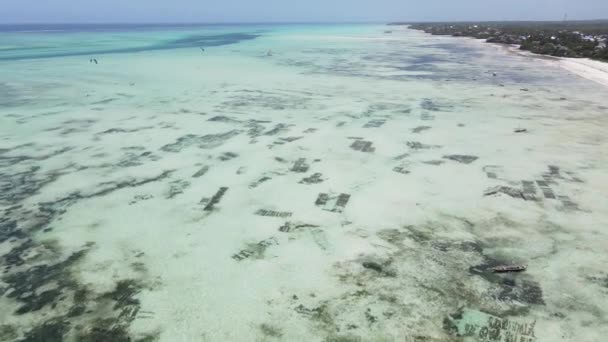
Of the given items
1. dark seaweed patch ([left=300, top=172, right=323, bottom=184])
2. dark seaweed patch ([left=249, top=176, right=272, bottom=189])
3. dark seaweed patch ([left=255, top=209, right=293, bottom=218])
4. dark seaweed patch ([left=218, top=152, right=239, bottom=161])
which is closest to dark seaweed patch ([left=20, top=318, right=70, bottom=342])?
dark seaweed patch ([left=255, top=209, right=293, bottom=218])

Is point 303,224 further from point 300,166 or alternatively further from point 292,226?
point 300,166

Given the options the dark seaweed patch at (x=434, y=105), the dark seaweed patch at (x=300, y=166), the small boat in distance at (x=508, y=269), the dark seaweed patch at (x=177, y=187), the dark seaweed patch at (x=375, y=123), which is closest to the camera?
the small boat in distance at (x=508, y=269)

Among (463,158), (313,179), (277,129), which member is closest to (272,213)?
(313,179)

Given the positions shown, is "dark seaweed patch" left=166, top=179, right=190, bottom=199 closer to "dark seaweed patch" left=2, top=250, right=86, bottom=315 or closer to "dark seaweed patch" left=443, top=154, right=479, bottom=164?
"dark seaweed patch" left=2, top=250, right=86, bottom=315

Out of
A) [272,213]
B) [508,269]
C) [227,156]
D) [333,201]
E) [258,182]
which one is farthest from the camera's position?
[227,156]

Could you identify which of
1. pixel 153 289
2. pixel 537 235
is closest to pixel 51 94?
pixel 153 289

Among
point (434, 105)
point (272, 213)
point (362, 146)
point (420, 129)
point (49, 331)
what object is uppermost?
point (434, 105)

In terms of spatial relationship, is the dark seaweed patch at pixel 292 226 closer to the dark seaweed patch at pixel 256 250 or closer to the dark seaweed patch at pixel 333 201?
the dark seaweed patch at pixel 256 250

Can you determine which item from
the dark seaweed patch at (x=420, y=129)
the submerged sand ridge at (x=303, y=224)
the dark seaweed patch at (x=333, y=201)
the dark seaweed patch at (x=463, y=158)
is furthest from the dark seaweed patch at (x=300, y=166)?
the dark seaweed patch at (x=420, y=129)

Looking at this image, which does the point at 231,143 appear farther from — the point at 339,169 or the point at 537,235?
the point at 537,235
